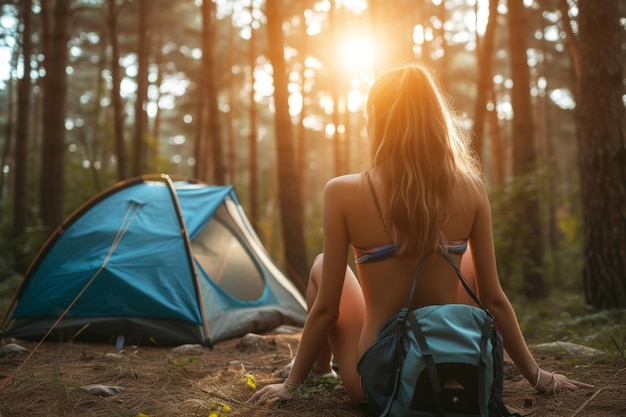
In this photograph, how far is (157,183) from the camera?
20.4 ft

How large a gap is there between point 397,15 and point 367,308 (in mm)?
17985

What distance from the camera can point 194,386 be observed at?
3.47 metres

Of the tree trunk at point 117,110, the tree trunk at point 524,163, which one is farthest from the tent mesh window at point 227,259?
the tree trunk at point 117,110

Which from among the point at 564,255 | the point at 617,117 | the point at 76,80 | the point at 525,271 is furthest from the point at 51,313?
the point at 76,80

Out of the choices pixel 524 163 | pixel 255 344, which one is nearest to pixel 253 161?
pixel 524 163

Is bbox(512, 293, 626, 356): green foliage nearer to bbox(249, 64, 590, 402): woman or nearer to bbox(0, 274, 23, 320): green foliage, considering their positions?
bbox(249, 64, 590, 402): woman

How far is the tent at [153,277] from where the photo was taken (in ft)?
16.8

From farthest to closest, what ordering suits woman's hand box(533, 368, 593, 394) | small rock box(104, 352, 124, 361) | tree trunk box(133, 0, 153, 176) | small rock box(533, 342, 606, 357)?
tree trunk box(133, 0, 153, 176)
small rock box(104, 352, 124, 361)
small rock box(533, 342, 606, 357)
woman's hand box(533, 368, 593, 394)

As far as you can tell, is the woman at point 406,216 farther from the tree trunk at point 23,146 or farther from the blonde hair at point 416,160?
the tree trunk at point 23,146

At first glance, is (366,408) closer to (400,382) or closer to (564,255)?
(400,382)

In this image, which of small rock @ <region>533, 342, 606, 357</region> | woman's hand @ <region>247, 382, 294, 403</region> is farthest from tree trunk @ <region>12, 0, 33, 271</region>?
small rock @ <region>533, 342, 606, 357</region>

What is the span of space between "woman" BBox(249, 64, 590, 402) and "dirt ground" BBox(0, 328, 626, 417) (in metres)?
0.35

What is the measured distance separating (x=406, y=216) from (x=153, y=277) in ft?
11.4

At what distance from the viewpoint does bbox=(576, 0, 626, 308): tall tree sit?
17.4 ft
